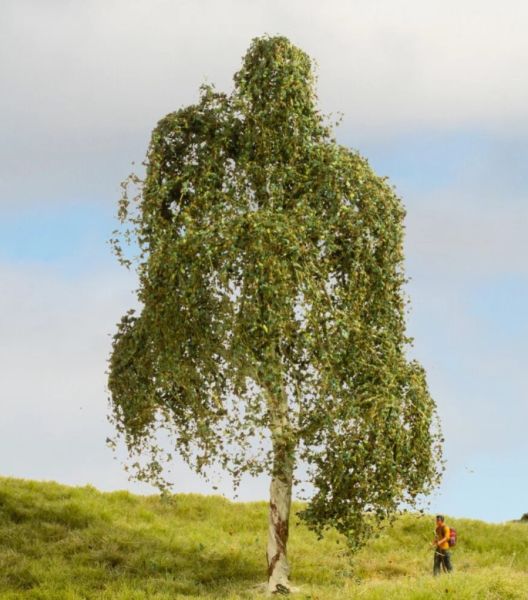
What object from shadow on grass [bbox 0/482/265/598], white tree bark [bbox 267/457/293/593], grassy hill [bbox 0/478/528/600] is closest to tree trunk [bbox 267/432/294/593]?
white tree bark [bbox 267/457/293/593]

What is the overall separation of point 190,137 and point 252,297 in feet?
22.5

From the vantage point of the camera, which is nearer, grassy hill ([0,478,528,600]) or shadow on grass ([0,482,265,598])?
grassy hill ([0,478,528,600])

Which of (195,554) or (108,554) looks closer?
(108,554)

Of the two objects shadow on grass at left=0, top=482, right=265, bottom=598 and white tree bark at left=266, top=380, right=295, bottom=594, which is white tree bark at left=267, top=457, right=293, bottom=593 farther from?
shadow on grass at left=0, top=482, right=265, bottom=598

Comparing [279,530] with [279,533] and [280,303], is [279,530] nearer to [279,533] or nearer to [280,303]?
[279,533]

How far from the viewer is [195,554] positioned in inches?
1382

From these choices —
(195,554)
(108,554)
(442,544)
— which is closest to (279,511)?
(442,544)

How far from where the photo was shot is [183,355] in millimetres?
28375

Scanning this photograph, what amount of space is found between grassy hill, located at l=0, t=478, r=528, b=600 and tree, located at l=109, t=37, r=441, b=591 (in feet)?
9.72

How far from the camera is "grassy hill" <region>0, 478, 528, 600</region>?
28.8 m

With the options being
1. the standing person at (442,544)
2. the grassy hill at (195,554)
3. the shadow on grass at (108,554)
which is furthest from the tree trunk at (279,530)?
the standing person at (442,544)

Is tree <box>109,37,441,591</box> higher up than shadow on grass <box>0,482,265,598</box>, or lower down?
higher up

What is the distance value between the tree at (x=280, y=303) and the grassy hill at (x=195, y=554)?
296 centimetres

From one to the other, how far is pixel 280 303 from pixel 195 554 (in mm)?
13664
